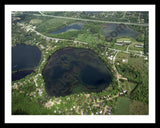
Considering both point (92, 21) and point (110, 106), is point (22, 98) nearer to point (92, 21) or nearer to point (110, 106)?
point (110, 106)

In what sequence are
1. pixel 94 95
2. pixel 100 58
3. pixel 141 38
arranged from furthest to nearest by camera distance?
pixel 141 38 < pixel 100 58 < pixel 94 95

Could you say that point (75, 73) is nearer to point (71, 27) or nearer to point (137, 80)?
point (137, 80)

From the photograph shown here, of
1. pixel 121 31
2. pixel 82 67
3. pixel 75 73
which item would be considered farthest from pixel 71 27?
pixel 75 73

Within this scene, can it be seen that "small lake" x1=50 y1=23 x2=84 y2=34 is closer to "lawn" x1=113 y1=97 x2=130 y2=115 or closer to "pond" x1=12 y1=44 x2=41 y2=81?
"pond" x1=12 y1=44 x2=41 y2=81

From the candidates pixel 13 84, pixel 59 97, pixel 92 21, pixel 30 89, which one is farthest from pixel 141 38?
pixel 13 84

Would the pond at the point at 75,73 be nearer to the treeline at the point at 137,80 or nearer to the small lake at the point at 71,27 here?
the treeline at the point at 137,80

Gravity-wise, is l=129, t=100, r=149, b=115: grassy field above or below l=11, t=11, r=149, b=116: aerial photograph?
below

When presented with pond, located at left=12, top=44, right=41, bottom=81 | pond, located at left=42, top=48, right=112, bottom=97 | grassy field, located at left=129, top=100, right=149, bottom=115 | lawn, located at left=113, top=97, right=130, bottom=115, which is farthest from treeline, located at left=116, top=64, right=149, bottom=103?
pond, located at left=12, top=44, right=41, bottom=81
